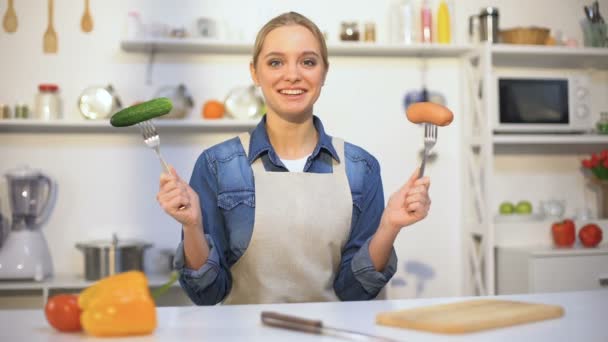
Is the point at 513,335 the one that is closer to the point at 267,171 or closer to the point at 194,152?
the point at 267,171

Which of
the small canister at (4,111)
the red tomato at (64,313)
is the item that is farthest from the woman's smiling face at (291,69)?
the small canister at (4,111)

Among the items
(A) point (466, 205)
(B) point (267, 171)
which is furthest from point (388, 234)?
(A) point (466, 205)

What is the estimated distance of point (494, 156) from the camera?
12.8 ft

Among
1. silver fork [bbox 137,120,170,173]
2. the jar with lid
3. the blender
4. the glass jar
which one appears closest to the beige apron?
silver fork [bbox 137,120,170,173]

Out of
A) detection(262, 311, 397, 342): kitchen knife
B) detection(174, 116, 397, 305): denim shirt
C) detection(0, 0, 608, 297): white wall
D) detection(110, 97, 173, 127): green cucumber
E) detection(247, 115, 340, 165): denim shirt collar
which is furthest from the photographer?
detection(0, 0, 608, 297): white wall

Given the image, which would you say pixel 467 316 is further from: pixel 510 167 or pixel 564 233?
pixel 510 167

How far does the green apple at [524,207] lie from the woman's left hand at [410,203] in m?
2.33

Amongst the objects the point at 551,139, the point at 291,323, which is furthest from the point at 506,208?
the point at 291,323

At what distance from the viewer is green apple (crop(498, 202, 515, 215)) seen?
3766 millimetres

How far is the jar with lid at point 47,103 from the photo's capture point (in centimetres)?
342

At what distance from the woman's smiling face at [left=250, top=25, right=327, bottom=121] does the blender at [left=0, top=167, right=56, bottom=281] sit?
1.95 m

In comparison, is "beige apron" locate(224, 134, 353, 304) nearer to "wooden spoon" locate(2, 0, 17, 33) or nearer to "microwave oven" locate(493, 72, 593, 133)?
"microwave oven" locate(493, 72, 593, 133)

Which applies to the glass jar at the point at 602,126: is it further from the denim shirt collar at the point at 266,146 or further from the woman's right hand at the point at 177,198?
the woman's right hand at the point at 177,198

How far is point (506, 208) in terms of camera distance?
3.77 meters
